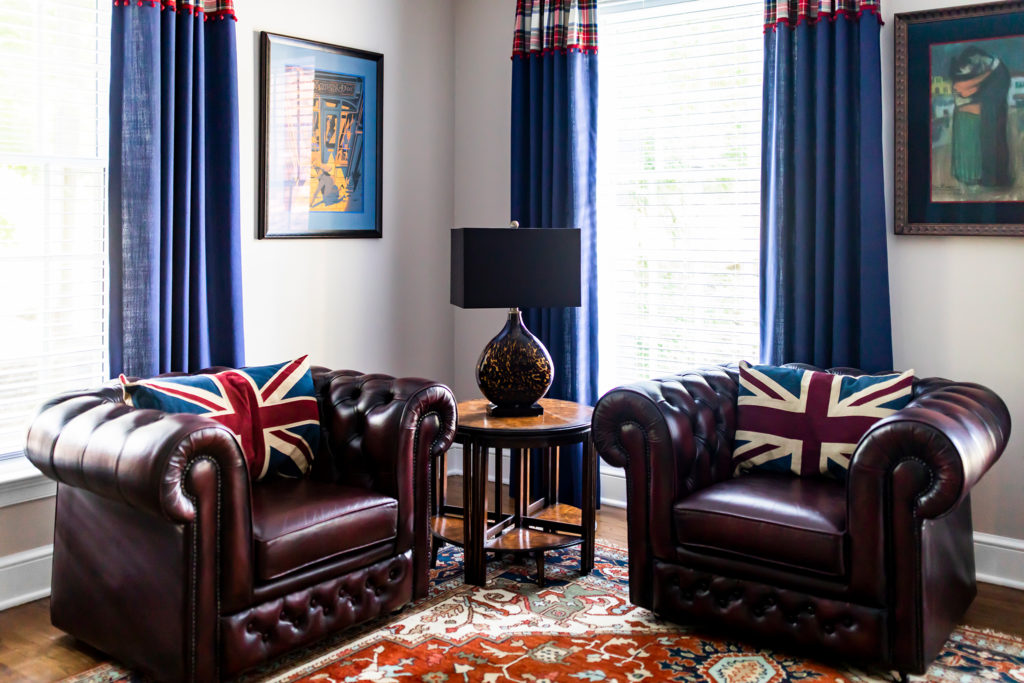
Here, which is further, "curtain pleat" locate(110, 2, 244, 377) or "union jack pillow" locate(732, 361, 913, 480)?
"curtain pleat" locate(110, 2, 244, 377)

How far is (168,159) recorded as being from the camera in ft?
11.5

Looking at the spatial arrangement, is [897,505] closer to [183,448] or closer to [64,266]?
[183,448]

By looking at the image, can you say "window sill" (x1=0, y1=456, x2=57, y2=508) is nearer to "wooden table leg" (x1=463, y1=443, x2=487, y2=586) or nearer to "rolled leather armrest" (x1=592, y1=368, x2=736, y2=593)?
"wooden table leg" (x1=463, y1=443, x2=487, y2=586)

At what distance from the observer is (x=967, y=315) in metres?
3.68

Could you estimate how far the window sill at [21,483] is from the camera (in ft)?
10.8

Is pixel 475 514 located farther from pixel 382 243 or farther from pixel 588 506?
pixel 382 243

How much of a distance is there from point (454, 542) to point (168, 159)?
1808 mm

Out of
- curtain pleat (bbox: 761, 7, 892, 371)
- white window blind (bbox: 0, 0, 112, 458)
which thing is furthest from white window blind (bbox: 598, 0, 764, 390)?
white window blind (bbox: 0, 0, 112, 458)

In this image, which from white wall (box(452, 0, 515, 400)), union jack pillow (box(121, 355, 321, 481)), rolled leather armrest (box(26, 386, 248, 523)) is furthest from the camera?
white wall (box(452, 0, 515, 400))

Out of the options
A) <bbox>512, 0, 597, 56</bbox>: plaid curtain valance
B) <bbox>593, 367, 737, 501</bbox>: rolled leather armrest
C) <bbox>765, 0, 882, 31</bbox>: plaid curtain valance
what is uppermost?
<bbox>512, 0, 597, 56</bbox>: plaid curtain valance

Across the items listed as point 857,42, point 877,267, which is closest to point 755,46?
point 857,42

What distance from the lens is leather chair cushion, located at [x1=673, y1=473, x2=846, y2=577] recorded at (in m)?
2.82

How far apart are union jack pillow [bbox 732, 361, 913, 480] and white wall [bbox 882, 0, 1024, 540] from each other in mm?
503

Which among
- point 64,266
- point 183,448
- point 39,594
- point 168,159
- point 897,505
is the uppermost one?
point 168,159
